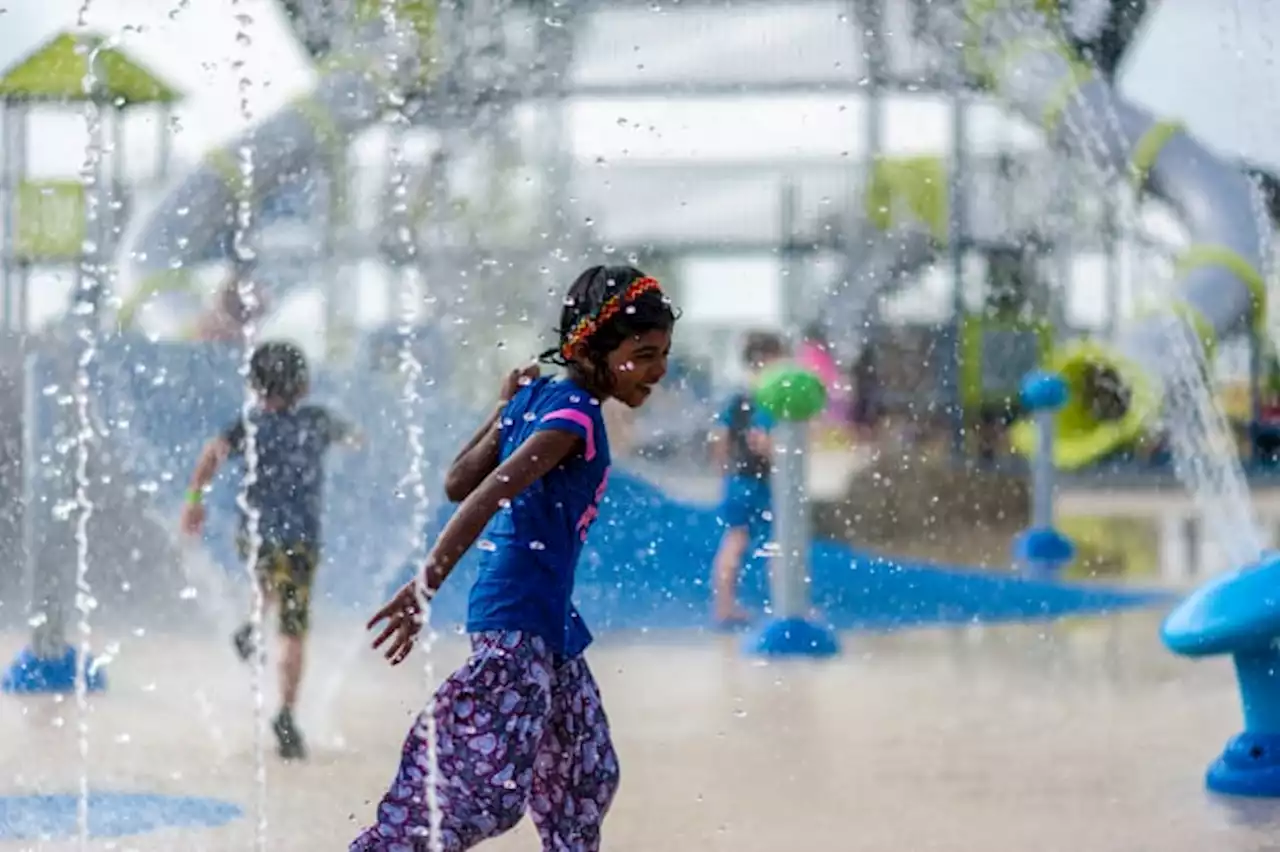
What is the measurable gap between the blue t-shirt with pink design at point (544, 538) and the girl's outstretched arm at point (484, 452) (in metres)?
0.07

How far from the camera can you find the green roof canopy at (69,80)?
8914 millimetres

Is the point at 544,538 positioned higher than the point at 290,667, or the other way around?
the point at 544,538

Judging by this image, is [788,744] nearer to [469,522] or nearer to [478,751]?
[478,751]

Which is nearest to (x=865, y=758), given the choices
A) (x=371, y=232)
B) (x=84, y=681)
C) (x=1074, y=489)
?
(x=84, y=681)

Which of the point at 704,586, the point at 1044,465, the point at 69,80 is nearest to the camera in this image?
the point at 704,586

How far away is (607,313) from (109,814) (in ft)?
5.16

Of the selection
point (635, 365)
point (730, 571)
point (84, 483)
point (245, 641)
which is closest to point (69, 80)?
point (84, 483)

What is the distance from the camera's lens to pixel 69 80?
905 cm

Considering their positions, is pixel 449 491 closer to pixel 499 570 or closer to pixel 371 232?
pixel 499 570

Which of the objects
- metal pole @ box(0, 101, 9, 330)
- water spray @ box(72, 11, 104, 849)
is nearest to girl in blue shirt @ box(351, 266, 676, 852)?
water spray @ box(72, 11, 104, 849)

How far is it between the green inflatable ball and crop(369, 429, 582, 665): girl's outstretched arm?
333 cm

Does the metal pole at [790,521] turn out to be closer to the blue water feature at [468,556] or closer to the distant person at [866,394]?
the blue water feature at [468,556]

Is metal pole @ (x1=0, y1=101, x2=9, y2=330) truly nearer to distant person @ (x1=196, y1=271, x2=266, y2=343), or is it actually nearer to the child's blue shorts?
distant person @ (x1=196, y1=271, x2=266, y2=343)

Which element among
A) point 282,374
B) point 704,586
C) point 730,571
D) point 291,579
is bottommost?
point 704,586
